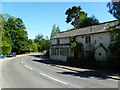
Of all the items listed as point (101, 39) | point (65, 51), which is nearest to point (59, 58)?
point (65, 51)

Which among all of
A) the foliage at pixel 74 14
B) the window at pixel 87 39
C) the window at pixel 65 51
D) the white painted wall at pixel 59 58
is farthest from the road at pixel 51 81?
the foliage at pixel 74 14

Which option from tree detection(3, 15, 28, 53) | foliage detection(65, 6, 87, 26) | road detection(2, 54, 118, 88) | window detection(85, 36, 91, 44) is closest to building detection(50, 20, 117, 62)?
window detection(85, 36, 91, 44)

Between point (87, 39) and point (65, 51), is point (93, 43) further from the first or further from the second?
point (65, 51)

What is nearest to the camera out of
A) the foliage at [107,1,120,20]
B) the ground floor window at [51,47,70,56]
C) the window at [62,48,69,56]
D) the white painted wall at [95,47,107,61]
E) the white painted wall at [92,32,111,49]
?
the foliage at [107,1,120,20]

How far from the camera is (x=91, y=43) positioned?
27172mm

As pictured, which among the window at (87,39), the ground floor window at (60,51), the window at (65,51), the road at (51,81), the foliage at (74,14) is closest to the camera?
the road at (51,81)

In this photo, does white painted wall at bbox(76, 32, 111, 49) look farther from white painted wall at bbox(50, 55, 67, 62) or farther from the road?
the road

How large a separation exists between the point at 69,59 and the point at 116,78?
17206 mm

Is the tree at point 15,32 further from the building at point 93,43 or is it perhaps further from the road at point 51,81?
the road at point 51,81

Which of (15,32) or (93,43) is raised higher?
(15,32)

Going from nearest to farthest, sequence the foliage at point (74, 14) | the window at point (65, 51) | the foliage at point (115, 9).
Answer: the foliage at point (115, 9)
the window at point (65, 51)
the foliage at point (74, 14)

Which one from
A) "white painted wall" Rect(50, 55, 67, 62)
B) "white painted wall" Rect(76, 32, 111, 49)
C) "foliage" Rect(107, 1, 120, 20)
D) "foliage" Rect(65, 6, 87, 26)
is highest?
"foliage" Rect(65, 6, 87, 26)

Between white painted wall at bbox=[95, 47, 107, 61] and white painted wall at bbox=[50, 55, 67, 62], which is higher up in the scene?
white painted wall at bbox=[95, 47, 107, 61]

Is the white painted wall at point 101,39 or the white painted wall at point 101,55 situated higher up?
the white painted wall at point 101,39
